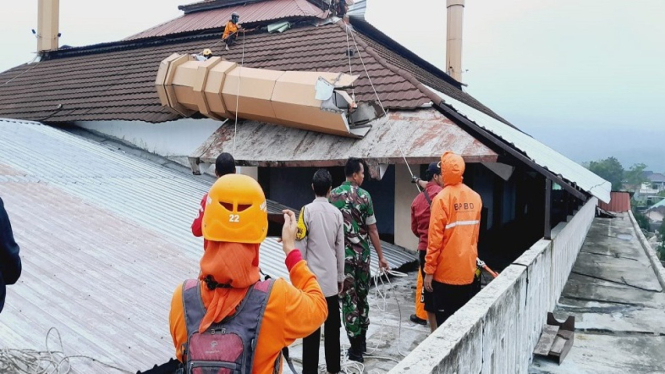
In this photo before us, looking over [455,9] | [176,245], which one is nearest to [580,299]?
[176,245]

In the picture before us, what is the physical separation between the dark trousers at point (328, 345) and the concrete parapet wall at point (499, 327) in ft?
3.62

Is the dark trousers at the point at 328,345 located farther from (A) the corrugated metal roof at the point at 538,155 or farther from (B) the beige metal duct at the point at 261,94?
(B) the beige metal duct at the point at 261,94

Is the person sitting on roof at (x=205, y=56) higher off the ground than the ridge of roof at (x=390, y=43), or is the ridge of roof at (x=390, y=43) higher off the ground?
the ridge of roof at (x=390, y=43)

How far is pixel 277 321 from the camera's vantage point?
6.35 feet

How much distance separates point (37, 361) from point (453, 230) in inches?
132

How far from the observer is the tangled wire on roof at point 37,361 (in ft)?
11.4

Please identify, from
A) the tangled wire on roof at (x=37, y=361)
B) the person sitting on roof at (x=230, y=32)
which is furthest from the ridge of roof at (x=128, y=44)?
the tangled wire on roof at (x=37, y=361)

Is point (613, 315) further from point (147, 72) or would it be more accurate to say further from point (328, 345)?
point (147, 72)

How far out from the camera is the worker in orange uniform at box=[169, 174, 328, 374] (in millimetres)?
1859

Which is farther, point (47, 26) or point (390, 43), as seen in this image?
point (47, 26)

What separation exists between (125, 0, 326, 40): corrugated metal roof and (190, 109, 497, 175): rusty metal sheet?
4.14 m

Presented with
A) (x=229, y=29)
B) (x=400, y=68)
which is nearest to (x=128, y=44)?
(x=229, y=29)

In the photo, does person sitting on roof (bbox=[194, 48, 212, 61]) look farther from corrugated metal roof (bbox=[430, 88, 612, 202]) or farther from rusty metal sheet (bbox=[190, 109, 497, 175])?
corrugated metal roof (bbox=[430, 88, 612, 202])

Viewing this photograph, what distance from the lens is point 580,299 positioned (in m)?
7.72
